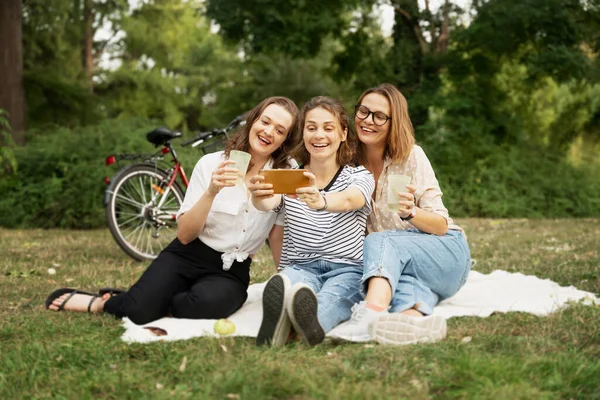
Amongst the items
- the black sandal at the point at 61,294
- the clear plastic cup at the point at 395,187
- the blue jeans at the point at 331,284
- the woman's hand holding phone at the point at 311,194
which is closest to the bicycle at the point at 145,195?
the black sandal at the point at 61,294

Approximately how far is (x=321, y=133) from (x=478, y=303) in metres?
1.40

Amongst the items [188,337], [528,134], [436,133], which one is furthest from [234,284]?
[528,134]

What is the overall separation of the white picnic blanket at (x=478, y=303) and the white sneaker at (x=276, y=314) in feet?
0.81

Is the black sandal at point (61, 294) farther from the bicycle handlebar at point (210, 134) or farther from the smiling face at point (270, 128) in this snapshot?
the bicycle handlebar at point (210, 134)

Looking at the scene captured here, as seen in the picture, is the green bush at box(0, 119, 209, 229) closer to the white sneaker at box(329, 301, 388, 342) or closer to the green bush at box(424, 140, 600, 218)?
the green bush at box(424, 140, 600, 218)

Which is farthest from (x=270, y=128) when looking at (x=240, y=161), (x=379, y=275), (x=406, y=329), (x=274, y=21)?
(x=274, y=21)

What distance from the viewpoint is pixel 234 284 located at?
12.7 feet

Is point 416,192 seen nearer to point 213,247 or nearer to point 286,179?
point 286,179

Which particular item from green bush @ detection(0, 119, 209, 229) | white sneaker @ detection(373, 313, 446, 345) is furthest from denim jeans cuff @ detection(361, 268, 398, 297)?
green bush @ detection(0, 119, 209, 229)

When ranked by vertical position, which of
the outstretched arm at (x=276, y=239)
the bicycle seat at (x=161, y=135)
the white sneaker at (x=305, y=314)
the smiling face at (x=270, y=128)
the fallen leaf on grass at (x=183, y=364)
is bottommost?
the fallen leaf on grass at (x=183, y=364)

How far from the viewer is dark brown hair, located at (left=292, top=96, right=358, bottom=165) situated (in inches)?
146

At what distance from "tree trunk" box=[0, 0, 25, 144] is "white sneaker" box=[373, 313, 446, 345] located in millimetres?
10631

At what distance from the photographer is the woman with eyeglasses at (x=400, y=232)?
3318 millimetres

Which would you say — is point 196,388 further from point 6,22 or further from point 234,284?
point 6,22
